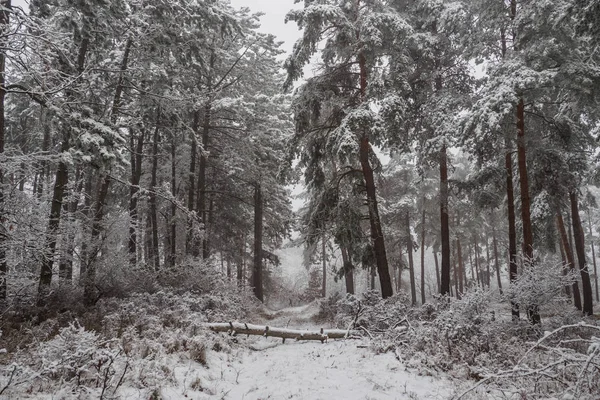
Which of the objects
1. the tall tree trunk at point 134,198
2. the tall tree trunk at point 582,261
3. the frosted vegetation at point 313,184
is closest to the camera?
the frosted vegetation at point 313,184

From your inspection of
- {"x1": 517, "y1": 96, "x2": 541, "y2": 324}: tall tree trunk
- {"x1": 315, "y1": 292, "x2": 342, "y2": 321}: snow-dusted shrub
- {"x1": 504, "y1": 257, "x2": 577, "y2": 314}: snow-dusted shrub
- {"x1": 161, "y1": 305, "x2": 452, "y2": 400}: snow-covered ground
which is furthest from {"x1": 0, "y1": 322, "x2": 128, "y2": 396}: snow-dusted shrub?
{"x1": 517, "y1": 96, "x2": 541, "y2": 324}: tall tree trunk

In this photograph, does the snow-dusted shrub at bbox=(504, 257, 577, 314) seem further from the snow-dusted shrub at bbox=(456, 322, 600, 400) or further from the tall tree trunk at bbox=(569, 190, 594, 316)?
the tall tree trunk at bbox=(569, 190, 594, 316)

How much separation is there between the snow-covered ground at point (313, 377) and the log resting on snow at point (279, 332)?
719 mm

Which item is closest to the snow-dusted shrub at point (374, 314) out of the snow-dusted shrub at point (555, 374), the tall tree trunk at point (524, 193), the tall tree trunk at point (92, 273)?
the snow-dusted shrub at point (555, 374)

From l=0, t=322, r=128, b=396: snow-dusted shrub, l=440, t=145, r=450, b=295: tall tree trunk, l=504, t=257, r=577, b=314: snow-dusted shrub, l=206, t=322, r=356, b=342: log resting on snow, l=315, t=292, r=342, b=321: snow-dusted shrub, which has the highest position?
l=440, t=145, r=450, b=295: tall tree trunk

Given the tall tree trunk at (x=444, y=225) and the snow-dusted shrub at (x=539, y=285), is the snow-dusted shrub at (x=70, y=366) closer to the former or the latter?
the snow-dusted shrub at (x=539, y=285)

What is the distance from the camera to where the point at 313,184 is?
45.4ft

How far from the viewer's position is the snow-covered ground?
565cm

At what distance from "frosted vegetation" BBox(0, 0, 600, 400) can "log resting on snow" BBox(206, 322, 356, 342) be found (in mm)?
59

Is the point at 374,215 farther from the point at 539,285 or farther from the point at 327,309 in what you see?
the point at 327,309

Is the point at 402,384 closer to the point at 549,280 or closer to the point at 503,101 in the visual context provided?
the point at 549,280

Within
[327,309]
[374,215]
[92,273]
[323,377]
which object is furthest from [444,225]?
[92,273]

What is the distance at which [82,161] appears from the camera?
8797mm

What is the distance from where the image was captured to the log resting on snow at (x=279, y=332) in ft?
30.8
